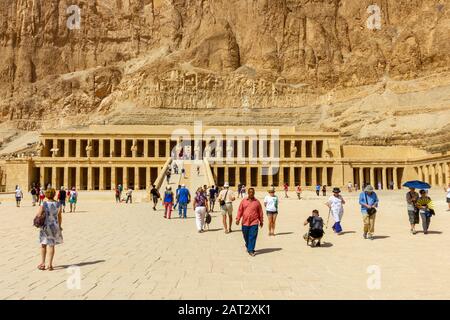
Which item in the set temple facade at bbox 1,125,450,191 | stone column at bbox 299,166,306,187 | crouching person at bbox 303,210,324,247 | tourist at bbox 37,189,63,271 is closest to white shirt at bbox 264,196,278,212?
crouching person at bbox 303,210,324,247

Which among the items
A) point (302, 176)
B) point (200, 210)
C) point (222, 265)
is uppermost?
point (302, 176)

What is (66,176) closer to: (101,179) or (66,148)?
(101,179)

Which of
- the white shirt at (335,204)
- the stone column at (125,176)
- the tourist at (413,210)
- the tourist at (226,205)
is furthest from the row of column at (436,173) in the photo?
the tourist at (226,205)

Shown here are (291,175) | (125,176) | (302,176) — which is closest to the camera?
(125,176)

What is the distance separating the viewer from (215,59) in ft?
339

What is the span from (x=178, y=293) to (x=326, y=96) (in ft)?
321

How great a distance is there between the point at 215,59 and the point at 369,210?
9377 centimetres

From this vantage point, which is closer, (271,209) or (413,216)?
(413,216)

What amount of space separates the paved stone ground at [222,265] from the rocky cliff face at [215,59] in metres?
73.1

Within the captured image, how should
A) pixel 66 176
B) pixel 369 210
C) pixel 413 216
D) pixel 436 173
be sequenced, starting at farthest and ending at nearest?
pixel 66 176 < pixel 436 173 < pixel 413 216 < pixel 369 210

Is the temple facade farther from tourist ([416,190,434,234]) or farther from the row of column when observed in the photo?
tourist ([416,190,434,234])

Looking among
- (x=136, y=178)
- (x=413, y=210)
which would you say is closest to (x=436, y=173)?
(x=136, y=178)

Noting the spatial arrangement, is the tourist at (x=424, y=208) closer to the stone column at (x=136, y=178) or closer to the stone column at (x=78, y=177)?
the stone column at (x=136, y=178)

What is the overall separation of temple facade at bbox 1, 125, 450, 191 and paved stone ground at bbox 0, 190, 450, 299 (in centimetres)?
3972
